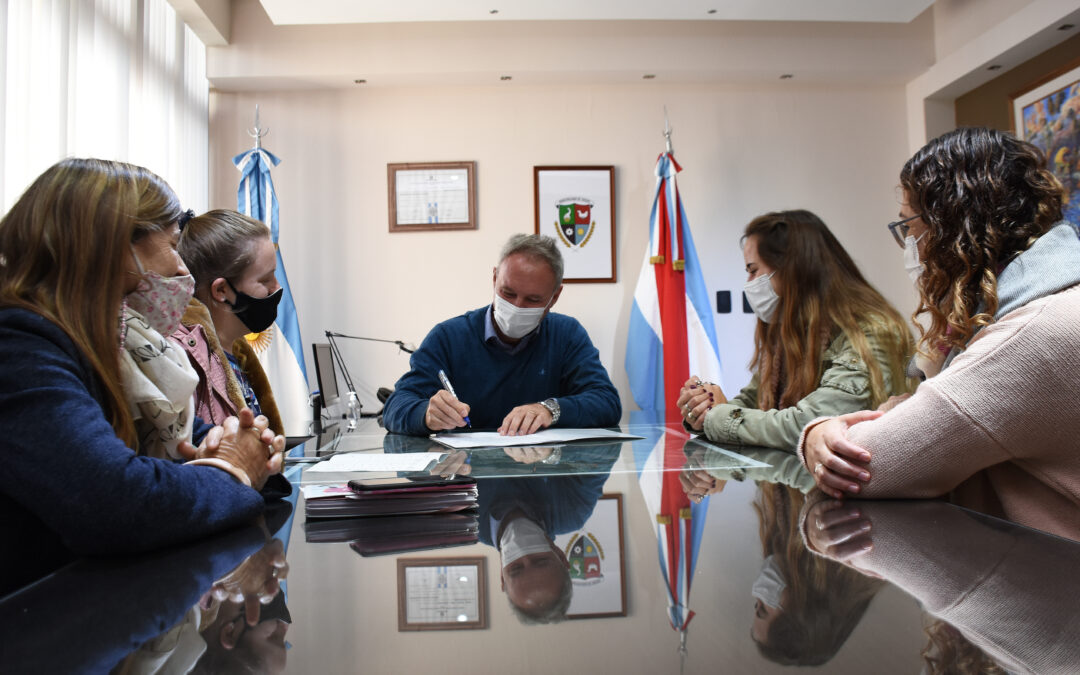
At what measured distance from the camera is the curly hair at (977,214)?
1108 millimetres

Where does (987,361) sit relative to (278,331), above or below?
below

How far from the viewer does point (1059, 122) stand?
3.69 metres

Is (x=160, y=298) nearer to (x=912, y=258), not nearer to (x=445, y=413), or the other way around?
(x=445, y=413)

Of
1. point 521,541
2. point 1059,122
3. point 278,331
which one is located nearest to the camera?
point 521,541

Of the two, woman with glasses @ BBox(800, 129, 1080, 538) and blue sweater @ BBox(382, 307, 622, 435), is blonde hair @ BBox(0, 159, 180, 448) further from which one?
blue sweater @ BBox(382, 307, 622, 435)

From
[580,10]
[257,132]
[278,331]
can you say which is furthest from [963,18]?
Result: [278,331]

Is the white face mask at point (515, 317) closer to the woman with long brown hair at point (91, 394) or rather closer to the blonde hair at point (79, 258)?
the woman with long brown hair at point (91, 394)

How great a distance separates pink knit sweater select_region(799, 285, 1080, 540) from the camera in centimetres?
92

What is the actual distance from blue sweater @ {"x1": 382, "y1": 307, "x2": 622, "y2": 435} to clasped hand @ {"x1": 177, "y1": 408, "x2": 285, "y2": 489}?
1228mm

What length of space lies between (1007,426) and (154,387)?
117 cm

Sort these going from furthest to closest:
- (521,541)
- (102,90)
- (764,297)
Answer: (102,90), (764,297), (521,541)

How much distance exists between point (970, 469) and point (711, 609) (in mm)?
587

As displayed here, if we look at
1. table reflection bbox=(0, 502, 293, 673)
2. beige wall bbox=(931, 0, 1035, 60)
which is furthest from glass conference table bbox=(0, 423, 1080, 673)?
beige wall bbox=(931, 0, 1035, 60)

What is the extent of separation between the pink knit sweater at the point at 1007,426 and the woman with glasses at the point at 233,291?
1.37 meters
